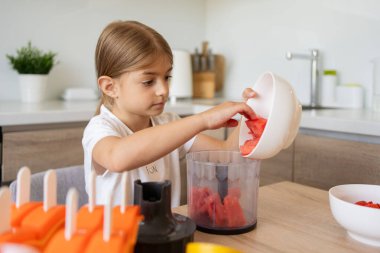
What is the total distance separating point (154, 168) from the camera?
1180 millimetres

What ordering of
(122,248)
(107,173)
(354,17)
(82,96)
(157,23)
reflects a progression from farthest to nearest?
(157,23)
(82,96)
(354,17)
(107,173)
(122,248)

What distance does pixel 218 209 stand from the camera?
750mm

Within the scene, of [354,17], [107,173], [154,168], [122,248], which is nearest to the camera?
[122,248]

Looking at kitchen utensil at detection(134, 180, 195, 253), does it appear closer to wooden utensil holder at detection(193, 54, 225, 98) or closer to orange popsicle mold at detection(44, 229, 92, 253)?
orange popsicle mold at detection(44, 229, 92, 253)

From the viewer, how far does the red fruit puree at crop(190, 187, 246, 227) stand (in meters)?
0.75

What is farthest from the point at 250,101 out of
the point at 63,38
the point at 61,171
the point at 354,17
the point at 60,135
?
the point at 63,38

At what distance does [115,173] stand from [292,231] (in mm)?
490

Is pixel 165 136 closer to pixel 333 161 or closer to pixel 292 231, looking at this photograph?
pixel 292 231

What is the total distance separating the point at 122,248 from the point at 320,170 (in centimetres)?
138

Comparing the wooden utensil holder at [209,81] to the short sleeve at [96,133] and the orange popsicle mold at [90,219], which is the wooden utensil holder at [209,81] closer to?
the short sleeve at [96,133]

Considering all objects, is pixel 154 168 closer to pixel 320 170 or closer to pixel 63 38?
pixel 320 170

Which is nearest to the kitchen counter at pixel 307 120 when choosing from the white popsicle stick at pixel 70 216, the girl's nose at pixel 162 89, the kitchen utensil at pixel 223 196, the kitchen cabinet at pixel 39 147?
the kitchen cabinet at pixel 39 147

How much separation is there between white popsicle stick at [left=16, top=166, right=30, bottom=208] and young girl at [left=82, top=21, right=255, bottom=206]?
0.29 m

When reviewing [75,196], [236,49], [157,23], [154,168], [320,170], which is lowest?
[320,170]
